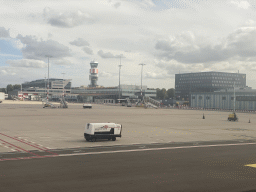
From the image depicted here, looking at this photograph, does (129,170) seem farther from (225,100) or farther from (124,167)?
(225,100)

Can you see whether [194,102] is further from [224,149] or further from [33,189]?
[33,189]

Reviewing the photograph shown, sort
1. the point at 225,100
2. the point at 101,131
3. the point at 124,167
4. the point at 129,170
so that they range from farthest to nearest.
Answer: the point at 225,100 < the point at 101,131 < the point at 124,167 < the point at 129,170

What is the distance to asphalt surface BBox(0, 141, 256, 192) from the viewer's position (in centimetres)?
1222

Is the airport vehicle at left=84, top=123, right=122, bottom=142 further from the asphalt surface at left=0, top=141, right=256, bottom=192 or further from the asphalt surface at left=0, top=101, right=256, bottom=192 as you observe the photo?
the asphalt surface at left=0, top=141, right=256, bottom=192

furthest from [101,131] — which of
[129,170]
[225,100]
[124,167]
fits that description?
[225,100]

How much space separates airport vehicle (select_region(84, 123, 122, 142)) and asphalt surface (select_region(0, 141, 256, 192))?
13.5 feet

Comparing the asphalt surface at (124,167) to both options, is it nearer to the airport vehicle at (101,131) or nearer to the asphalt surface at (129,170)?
the asphalt surface at (129,170)

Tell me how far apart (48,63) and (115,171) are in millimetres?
114758

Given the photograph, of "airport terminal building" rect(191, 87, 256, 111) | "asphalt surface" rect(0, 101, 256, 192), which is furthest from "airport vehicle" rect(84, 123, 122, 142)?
"airport terminal building" rect(191, 87, 256, 111)

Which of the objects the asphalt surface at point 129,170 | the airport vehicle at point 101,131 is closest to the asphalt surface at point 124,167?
the asphalt surface at point 129,170

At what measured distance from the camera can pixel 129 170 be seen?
49.0 feet

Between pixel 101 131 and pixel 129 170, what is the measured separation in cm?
1151

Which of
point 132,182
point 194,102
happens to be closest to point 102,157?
point 132,182

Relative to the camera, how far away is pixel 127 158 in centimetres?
1825
